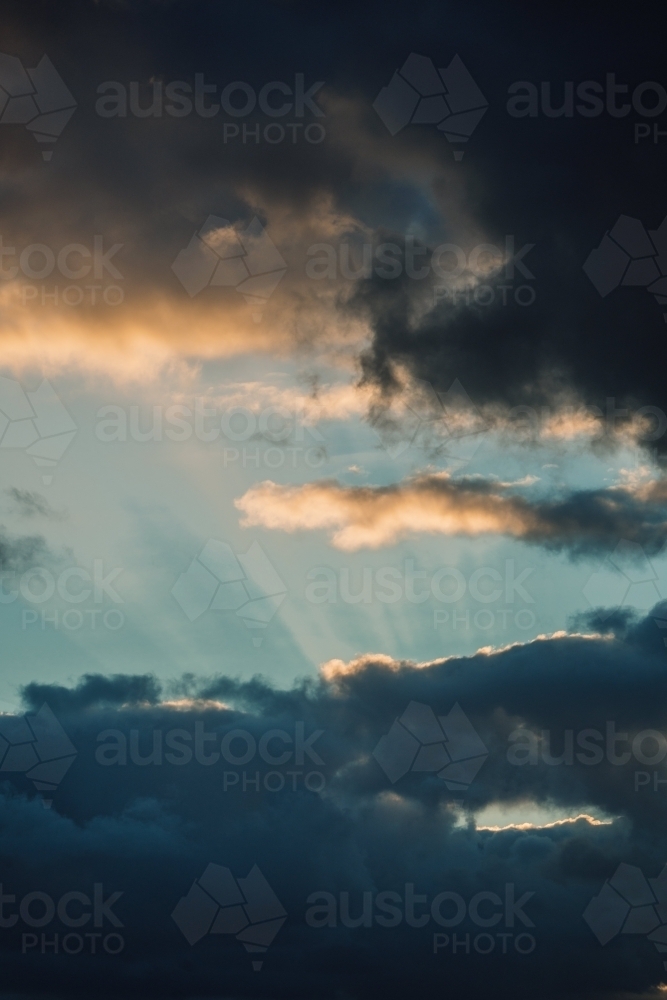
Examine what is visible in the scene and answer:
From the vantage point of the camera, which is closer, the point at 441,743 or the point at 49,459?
the point at 49,459

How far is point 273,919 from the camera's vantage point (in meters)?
128

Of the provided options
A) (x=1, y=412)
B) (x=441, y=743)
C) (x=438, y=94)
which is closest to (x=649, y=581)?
(x=441, y=743)

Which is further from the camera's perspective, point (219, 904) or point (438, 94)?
point (219, 904)

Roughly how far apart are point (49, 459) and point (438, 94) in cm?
6218

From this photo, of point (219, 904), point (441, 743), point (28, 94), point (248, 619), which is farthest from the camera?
point (219, 904)

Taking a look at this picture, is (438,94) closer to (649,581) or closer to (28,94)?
(28,94)

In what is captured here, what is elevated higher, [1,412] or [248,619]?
[1,412]

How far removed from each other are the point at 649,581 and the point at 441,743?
39.0 m

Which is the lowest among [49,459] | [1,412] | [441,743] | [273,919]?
[273,919]

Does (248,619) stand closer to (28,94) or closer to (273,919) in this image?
(28,94)

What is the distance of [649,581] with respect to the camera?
8362 cm

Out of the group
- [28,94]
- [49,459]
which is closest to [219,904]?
[49,459]

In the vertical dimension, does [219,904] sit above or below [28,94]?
below

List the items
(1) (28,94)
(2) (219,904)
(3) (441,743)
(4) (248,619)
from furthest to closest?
(2) (219,904) → (3) (441,743) → (4) (248,619) → (1) (28,94)
